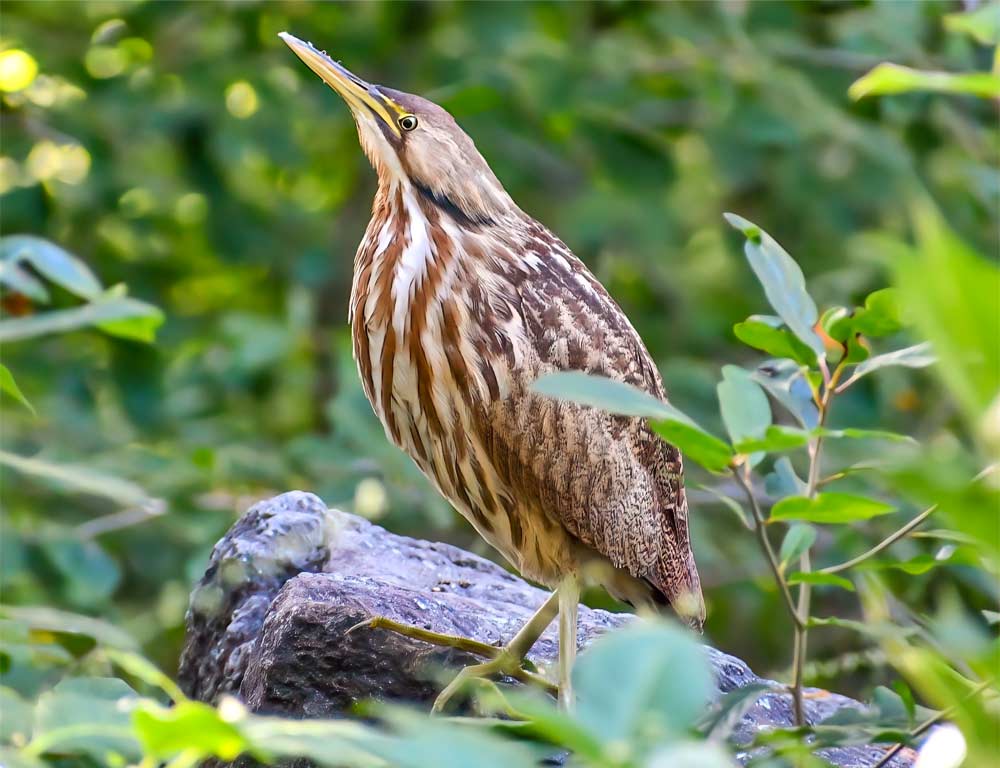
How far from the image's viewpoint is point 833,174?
5855mm

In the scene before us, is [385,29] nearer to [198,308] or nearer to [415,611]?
[198,308]

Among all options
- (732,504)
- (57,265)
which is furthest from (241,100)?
(732,504)

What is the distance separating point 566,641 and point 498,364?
1.80 ft

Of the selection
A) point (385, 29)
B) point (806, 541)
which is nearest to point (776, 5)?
point (385, 29)

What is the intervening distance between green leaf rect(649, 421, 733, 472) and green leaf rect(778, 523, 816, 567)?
446 millimetres

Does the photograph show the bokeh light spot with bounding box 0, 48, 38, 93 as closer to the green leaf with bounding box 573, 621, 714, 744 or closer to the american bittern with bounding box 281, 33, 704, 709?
the american bittern with bounding box 281, 33, 704, 709

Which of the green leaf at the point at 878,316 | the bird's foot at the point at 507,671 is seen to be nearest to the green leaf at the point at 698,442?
the green leaf at the point at 878,316

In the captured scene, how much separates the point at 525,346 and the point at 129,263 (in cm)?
343

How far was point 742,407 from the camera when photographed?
1.58m

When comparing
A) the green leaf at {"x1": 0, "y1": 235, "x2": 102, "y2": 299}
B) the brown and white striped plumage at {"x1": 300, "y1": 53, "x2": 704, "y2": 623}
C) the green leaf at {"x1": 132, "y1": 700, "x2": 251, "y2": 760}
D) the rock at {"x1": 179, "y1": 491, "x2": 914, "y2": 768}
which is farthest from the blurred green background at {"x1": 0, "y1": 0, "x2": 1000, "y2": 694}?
the green leaf at {"x1": 132, "y1": 700, "x2": 251, "y2": 760}

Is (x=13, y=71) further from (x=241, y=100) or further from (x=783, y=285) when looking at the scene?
(x=783, y=285)

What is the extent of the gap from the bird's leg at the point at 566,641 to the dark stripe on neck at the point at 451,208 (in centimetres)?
78

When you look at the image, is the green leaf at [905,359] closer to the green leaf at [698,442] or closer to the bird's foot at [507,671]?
the green leaf at [698,442]

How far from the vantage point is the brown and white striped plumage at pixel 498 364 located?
2.87 m
